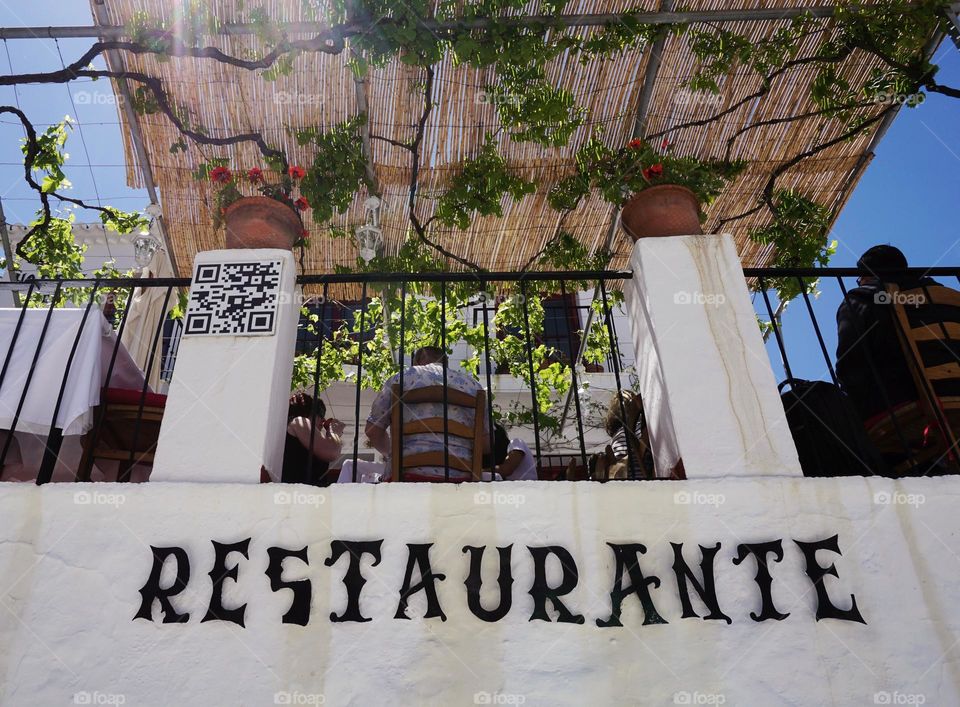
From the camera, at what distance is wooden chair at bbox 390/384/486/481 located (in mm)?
3293

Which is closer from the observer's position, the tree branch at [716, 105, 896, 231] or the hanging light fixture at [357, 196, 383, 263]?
the tree branch at [716, 105, 896, 231]

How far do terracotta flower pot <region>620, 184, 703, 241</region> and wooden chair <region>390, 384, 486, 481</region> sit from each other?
45.9 inches

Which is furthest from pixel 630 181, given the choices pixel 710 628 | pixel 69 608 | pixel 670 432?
pixel 69 608

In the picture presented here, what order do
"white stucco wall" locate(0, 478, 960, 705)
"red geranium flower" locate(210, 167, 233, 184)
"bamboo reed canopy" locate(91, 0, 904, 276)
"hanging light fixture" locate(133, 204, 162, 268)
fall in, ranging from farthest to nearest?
"hanging light fixture" locate(133, 204, 162, 268)
"bamboo reed canopy" locate(91, 0, 904, 276)
"red geranium flower" locate(210, 167, 233, 184)
"white stucco wall" locate(0, 478, 960, 705)

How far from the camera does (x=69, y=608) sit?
2596mm

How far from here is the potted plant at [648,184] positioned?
3.59 metres

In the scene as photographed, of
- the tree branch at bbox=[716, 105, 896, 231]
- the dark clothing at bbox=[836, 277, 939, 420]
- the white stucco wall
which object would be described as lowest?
the white stucco wall

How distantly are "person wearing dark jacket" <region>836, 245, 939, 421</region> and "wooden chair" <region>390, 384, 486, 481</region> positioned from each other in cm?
193

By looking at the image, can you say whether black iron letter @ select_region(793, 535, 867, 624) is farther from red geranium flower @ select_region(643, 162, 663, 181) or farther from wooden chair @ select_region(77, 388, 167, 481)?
wooden chair @ select_region(77, 388, 167, 481)

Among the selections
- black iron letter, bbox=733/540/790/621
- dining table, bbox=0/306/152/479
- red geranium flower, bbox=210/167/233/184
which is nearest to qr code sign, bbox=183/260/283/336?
dining table, bbox=0/306/152/479

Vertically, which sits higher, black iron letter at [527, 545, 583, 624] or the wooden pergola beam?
the wooden pergola beam

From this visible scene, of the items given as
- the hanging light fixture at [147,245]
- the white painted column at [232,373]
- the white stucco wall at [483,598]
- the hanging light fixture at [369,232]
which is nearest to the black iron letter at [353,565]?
the white stucco wall at [483,598]

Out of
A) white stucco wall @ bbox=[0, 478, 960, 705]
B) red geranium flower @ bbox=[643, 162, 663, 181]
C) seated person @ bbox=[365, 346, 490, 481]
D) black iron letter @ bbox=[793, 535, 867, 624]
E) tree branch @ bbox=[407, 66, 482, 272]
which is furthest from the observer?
tree branch @ bbox=[407, 66, 482, 272]

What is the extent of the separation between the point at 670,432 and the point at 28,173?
5409 mm
